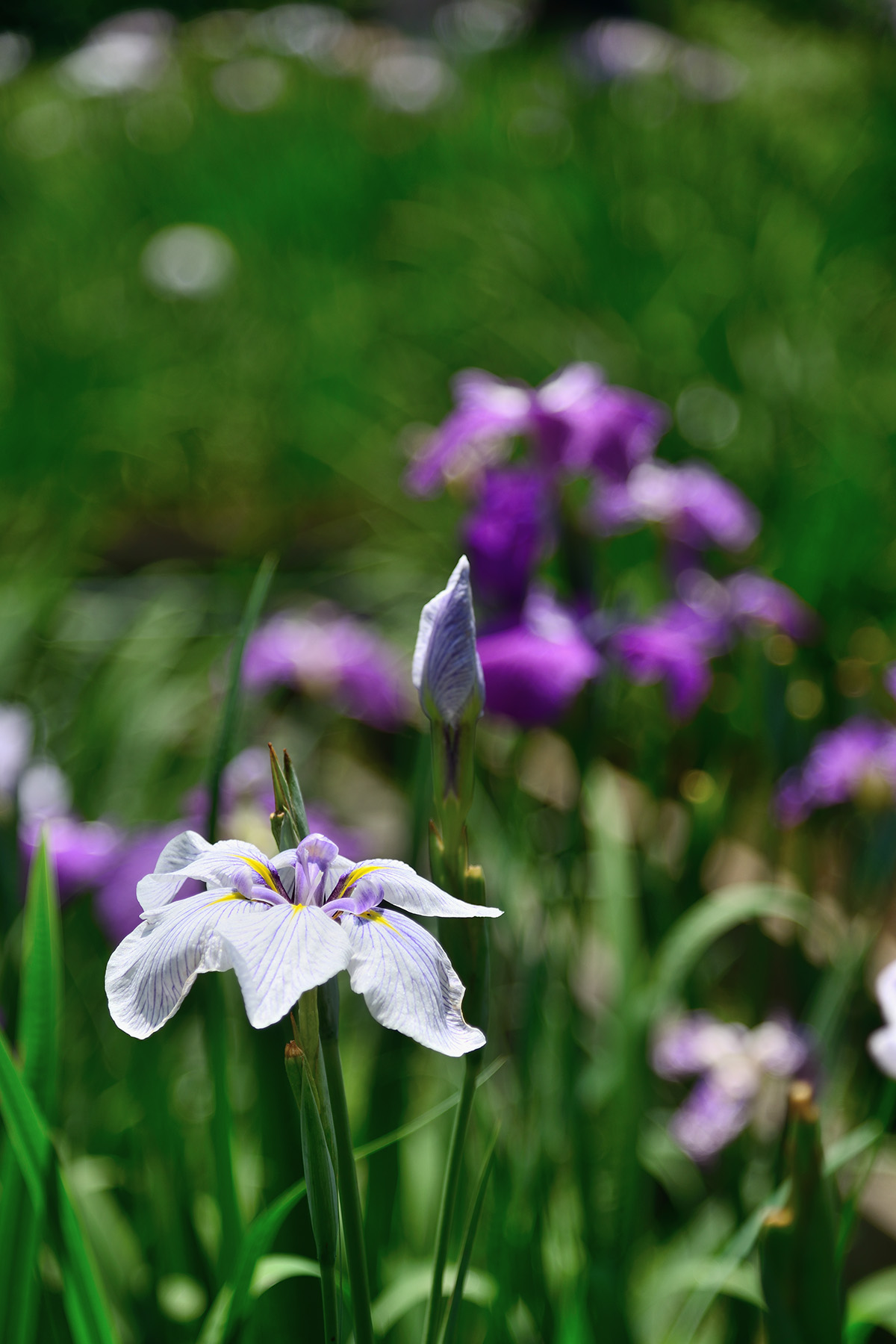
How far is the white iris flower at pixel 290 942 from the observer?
38 centimetres

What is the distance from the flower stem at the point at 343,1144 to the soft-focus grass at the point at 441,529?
0.92ft

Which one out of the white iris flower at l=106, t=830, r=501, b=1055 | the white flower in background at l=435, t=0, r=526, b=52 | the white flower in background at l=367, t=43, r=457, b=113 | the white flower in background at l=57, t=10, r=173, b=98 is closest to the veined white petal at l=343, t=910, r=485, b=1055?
the white iris flower at l=106, t=830, r=501, b=1055

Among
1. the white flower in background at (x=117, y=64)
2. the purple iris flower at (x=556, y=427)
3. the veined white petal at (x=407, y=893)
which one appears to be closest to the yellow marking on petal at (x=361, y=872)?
the veined white petal at (x=407, y=893)

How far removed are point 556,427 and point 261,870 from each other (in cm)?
65

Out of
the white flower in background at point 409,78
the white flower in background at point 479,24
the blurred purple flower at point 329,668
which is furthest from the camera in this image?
the white flower in background at point 479,24

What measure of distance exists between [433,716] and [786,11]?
26.8 feet

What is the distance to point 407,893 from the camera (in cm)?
44

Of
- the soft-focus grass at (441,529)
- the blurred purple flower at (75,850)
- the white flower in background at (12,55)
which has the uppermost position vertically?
the blurred purple flower at (75,850)

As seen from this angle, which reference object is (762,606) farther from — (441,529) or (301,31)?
(301,31)

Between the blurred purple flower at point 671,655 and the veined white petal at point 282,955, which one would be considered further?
the blurred purple flower at point 671,655

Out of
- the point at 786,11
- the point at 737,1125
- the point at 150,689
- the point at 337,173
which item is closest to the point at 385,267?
the point at 337,173

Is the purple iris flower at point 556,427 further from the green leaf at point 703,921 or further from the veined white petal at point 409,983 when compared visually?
the veined white petal at point 409,983

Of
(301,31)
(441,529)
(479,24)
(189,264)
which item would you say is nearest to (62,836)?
(441,529)

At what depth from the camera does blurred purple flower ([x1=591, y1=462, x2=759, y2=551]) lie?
3.75 ft
